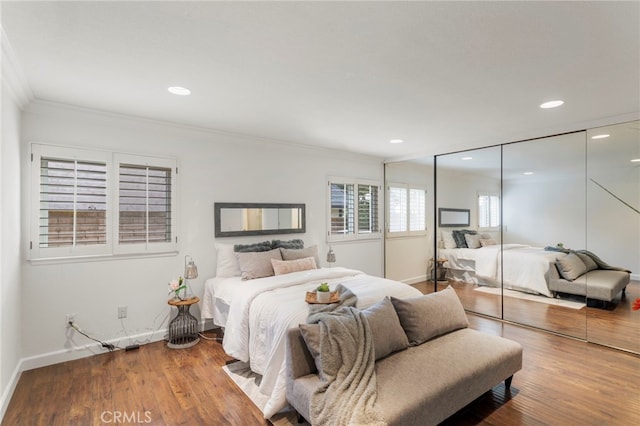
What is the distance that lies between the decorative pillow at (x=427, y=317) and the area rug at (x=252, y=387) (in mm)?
1005

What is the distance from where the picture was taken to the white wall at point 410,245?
5.14 metres

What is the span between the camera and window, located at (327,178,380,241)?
5.05m

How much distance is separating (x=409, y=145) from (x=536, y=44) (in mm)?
2779

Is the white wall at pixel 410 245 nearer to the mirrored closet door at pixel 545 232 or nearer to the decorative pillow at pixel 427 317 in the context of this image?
the mirrored closet door at pixel 545 232

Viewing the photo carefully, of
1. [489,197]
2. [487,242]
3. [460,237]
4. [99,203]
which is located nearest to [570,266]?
[487,242]

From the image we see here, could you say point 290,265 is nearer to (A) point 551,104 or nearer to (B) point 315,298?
(B) point 315,298

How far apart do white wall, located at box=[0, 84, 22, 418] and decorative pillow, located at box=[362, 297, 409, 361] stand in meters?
2.61

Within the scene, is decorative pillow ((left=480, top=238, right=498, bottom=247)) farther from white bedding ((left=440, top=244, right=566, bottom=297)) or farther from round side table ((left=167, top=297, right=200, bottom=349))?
round side table ((left=167, top=297, right=200, bottom=349))

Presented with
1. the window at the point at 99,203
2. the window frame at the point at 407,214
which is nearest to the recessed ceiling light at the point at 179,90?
the window at the point at 99,203

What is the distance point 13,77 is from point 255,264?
2520mm

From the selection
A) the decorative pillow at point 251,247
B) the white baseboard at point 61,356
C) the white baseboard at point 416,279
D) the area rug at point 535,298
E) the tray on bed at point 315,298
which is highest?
the decorative pillow at point 251,247

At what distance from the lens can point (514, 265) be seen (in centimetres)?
402

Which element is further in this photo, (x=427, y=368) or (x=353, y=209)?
(x=353, y=209)

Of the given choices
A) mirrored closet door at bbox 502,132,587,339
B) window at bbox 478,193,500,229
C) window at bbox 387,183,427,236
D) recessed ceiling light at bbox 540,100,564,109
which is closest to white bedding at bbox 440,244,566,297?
mirrored closet door at bbox 502,132,587,339
